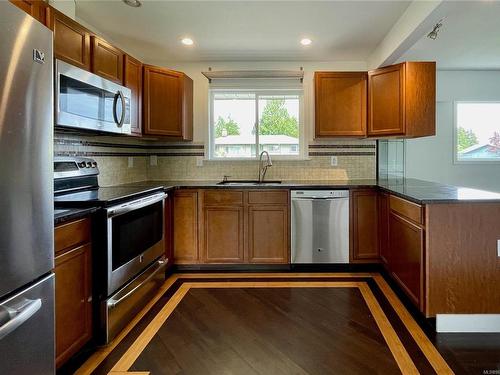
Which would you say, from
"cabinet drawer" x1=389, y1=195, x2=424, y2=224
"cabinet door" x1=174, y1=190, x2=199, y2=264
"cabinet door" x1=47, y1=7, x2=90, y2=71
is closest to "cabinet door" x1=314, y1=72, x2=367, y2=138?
"cabinet drawer" x1=389, y1=195, x2=424, y2=224

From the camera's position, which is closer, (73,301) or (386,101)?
(73,301)

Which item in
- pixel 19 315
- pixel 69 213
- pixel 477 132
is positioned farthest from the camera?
pixel 477 132

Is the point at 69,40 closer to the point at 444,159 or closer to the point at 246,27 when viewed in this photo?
the point at 246,27

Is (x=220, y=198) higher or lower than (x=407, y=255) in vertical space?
higher

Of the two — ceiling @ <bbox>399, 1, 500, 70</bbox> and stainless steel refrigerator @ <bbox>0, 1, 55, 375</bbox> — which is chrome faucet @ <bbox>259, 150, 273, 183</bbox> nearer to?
ceiling @ <bbox>399, 1, 500, 70</bbox>

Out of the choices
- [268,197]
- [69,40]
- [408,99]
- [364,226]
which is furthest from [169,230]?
[408,99]

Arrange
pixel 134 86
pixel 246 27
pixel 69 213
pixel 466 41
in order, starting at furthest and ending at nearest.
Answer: pixel 466 41, pixel 134 86, pixel 246 27, pixel 69 213

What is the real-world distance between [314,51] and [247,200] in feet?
5.95

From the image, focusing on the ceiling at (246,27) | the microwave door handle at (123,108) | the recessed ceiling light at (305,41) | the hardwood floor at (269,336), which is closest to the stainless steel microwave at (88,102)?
the microwave door handle at (123,108)

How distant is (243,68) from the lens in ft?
13.4

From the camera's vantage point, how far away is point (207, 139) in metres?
4.16

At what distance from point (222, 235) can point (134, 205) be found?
126 cm

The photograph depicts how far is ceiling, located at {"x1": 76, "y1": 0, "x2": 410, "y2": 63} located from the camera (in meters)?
2.70

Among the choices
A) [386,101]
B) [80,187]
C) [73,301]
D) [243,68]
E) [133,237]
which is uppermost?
[243,68]
